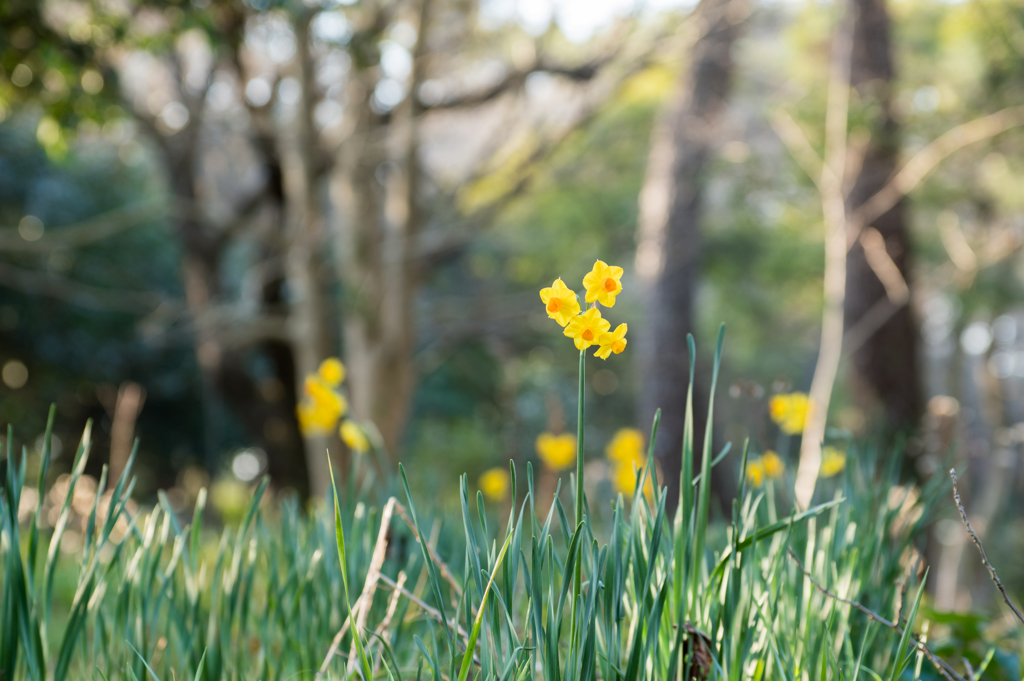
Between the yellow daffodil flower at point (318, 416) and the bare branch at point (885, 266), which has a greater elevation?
the bare branch at point (885, 266)

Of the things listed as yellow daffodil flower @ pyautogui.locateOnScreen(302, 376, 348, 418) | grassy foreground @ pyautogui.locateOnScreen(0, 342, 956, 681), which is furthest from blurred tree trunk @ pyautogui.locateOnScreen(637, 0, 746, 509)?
grassy foreground @ pyautogui.locateOnScreen(0, 342, 956, 681)

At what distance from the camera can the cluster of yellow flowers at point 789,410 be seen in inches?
69.1

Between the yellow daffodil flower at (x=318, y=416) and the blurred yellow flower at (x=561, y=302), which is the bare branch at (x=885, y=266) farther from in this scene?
the blurred yellow flower at (x=561, y=302)

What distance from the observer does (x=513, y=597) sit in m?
0.84

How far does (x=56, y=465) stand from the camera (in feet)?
33.0

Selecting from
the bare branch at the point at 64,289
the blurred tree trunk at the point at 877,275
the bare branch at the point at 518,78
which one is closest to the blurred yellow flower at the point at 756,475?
the blurred tree trunk at the point at 877,275

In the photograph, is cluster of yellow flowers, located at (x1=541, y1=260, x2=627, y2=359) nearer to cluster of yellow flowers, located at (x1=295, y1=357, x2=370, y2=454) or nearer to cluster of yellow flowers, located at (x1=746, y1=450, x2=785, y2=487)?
cluster of yellow flowers, located at (x1=746, y1=450, x2=785, y2=487)

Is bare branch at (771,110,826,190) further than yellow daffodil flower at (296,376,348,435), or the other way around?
bare branch at (771,110,826,190)

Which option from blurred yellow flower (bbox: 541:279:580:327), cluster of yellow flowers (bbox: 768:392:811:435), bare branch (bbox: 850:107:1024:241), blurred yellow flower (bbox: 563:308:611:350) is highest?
bare branch (bbox: 850:107:1024:241)

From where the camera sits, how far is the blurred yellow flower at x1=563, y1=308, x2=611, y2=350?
797 mm

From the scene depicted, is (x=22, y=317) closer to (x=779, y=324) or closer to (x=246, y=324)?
(x=246, y=324)

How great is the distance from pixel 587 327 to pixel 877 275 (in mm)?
4620

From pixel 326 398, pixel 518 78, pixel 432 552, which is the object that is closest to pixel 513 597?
pixel 432 552

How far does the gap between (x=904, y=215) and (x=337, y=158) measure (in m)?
4.36
